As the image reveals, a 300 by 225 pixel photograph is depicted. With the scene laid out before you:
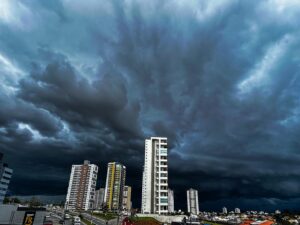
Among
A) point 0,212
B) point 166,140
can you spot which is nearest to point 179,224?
point 0,212

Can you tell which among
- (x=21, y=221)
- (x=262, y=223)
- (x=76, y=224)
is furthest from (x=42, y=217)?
(x=262, y=223)

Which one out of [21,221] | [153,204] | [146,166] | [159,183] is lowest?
[21,221]

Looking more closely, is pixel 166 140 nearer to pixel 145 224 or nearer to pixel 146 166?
pixel 146 166

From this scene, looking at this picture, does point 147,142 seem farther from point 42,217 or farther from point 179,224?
point 42,217

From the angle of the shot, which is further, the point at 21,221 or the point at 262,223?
the point at 262,223

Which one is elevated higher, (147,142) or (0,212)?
(147,142)

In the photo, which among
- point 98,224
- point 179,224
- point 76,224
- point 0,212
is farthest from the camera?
point 98,224

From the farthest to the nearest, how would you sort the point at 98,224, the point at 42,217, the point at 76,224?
1. the point at 98,224
2. the point at 76,224
3. the point at 42,217
